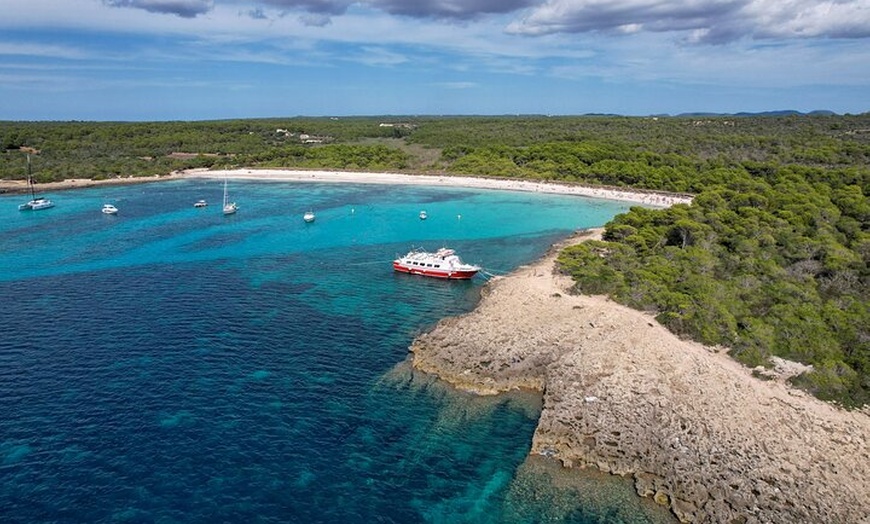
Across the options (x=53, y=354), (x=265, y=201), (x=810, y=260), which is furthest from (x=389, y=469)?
(x=265, y=201)

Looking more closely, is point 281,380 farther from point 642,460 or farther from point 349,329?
point 642,460

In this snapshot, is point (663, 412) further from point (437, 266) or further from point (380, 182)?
point (380, 182)

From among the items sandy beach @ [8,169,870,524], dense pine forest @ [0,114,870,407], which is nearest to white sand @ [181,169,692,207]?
dense pine forest @ [0,114,870,407]

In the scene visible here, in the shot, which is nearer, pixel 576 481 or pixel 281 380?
pixel 576 481

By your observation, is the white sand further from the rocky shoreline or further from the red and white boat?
the rocky shoreline

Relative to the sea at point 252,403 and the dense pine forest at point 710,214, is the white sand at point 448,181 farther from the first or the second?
the sea at point 252,403

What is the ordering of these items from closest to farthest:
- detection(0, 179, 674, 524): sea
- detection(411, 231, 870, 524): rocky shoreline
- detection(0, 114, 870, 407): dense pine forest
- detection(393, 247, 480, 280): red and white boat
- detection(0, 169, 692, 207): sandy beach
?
detection(411, 231, 870, 524): rocky shoreline < detection(0, 179, 674, 524): sea < detection(0, 114, 870, 407): dense pine forest < detection(393, 247, 480, 280): red and white boat < detection(0, 169, 692, 207): sandy beach

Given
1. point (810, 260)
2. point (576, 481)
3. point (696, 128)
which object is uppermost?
point (696, 128)
